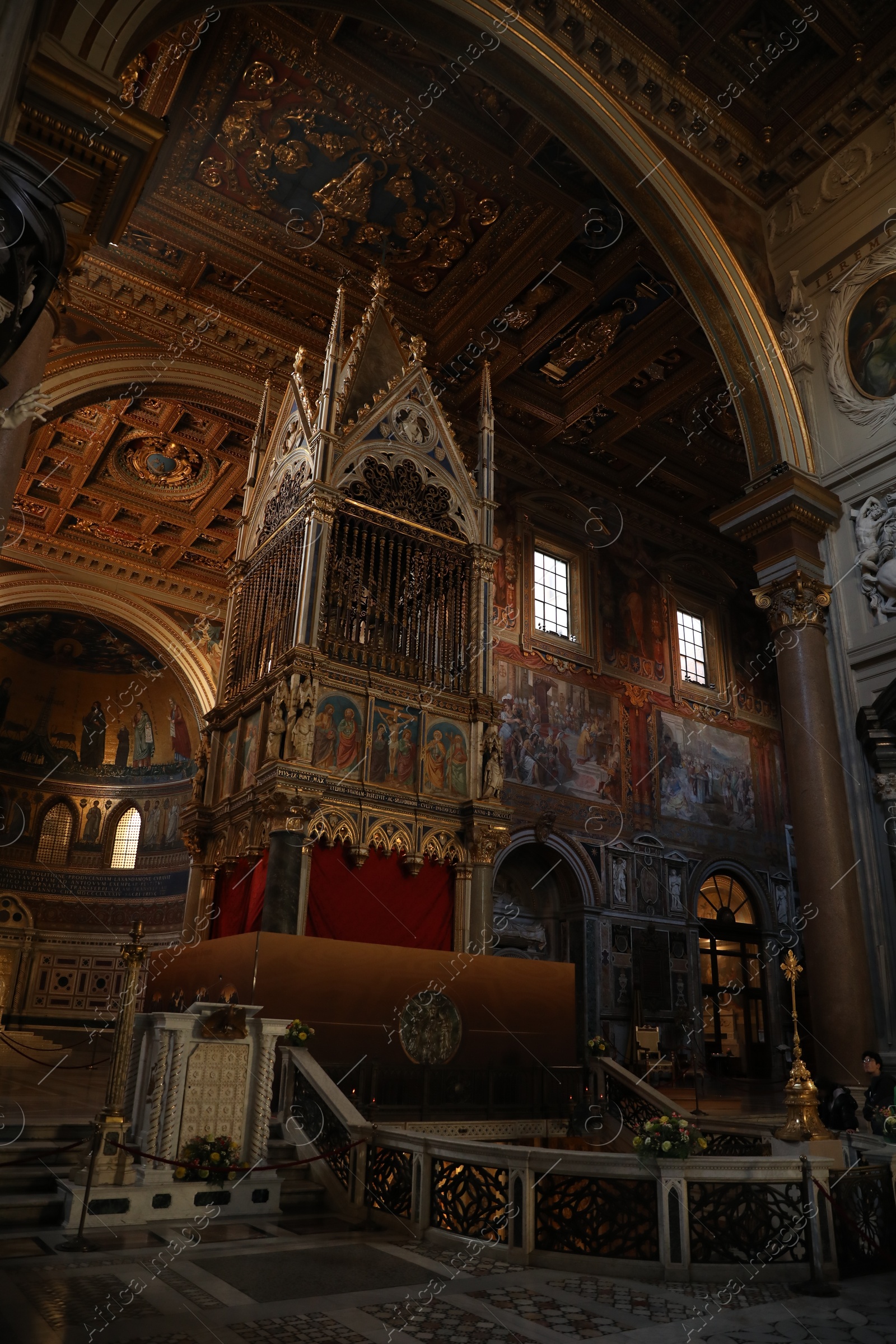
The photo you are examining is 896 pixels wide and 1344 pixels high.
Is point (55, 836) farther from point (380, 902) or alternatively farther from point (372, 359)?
point (372, 359)

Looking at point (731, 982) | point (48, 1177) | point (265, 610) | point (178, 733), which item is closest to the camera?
point (48, 1177)

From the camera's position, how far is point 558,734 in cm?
1688

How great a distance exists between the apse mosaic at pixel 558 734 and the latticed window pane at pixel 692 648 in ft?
→ 9.91

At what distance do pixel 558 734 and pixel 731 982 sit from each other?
257 inches

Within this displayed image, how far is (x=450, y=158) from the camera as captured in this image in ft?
42.7

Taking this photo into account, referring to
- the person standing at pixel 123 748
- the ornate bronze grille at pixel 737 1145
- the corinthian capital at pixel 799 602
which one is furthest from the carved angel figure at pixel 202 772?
the person standing at pixel 123 748

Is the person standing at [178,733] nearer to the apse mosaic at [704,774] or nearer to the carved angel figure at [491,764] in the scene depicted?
the apse mosaic at [704,774]

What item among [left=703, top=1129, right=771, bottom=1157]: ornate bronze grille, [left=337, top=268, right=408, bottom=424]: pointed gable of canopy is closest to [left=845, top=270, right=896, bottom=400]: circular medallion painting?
[left=337, top=268, right=408, bottom=424]: pointed gable of canopy

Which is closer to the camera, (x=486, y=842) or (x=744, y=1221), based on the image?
(x=744, y=1221)

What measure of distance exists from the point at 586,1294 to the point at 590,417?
Answer: 15450mm

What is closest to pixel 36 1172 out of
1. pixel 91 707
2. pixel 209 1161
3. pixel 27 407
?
pixel 209 1161

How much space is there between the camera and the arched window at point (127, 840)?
75.8ft

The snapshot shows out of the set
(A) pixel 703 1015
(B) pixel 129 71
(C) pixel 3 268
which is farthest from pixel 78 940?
(C) pixel 3 268

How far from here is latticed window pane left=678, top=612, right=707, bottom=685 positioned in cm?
2016
